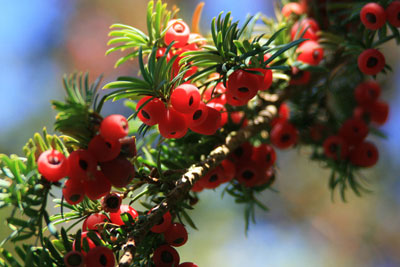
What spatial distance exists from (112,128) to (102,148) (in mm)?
27

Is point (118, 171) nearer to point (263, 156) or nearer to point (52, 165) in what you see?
point (52, 165)

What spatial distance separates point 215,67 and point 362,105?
59 cm

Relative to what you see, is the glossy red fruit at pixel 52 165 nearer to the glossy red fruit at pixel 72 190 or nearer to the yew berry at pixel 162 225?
the glossy red fruit at pixel 72 190

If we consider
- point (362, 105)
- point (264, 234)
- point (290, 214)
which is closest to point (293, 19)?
point (362, 105)

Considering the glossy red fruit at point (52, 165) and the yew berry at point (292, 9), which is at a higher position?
the glossy red fruit at point (52, 165)

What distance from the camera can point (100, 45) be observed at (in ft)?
8.58

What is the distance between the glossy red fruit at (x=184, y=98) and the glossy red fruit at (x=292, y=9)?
440mm

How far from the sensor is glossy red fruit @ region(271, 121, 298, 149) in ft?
2.84

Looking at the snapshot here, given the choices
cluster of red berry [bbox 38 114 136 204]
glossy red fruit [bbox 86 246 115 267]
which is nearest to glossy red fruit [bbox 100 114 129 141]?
cluster of red berry [bbox 38 114 136 204]

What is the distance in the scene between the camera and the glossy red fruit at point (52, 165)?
1.39 ft

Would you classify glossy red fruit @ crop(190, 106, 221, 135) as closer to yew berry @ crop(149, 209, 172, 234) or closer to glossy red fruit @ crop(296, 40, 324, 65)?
yew berry @ crop(149, 209, 172, 234)

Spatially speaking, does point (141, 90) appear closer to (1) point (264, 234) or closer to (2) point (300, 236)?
(1) point (264, 234)

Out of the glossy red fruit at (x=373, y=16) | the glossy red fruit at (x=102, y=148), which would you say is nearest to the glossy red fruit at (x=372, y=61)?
the glossy red fruit at (x=373, y=16)

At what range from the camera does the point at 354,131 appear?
0.87m
